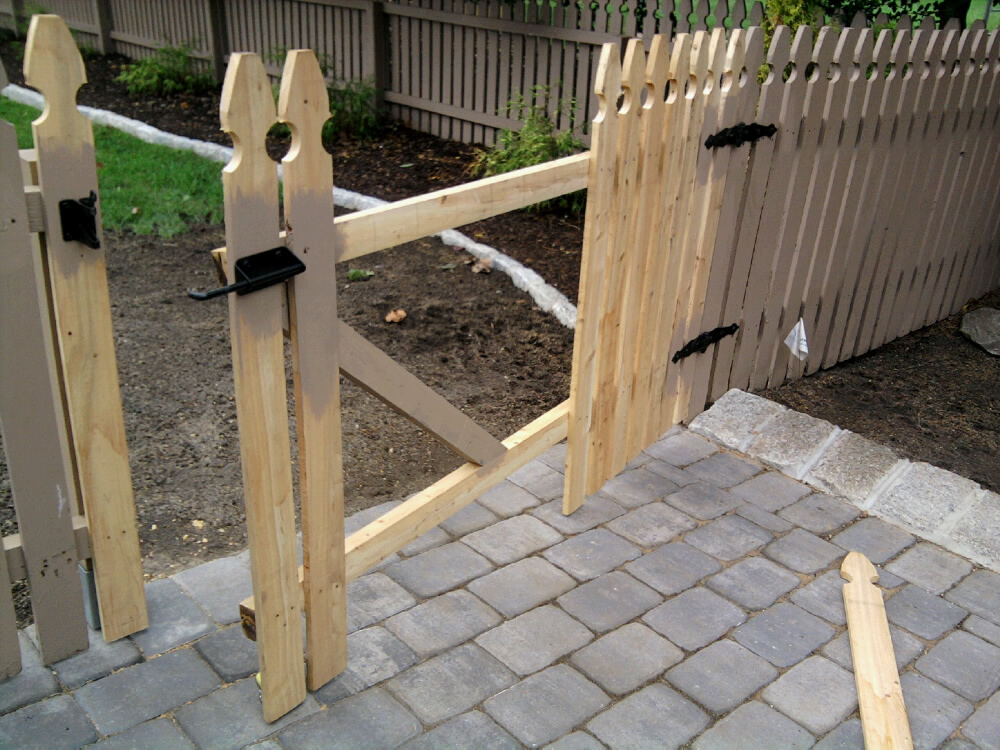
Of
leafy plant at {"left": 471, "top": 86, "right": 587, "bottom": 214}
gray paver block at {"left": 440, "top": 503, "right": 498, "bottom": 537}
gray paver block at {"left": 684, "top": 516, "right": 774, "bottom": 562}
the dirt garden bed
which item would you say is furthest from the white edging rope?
gray paver block at {"left": 684, "top": 516, "right": 774, "bottom": 562}

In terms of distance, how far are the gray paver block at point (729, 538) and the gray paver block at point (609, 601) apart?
0.40 metres

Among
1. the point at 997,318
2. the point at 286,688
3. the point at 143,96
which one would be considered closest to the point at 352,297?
the point at 286,688

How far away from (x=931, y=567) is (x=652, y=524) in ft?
3.60

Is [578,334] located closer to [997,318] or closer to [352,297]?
[352,297]

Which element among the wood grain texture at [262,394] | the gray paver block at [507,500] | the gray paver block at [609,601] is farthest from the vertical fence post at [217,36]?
the wood grain texture at [262,394]

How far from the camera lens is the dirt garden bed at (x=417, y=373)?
12.8ft

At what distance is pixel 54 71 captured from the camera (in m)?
2.14

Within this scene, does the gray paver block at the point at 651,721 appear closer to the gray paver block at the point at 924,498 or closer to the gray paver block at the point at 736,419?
the gray paver block at the point at 924,498

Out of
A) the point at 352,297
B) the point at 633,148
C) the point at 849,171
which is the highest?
the point at 633,148

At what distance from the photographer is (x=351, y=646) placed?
117 inches

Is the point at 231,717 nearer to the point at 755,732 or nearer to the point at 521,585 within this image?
the point at 521,585

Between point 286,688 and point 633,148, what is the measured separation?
87.0 inches

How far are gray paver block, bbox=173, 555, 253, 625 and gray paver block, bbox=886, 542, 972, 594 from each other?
97.6 inches

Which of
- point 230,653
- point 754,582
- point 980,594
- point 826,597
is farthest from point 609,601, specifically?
point 980,594
